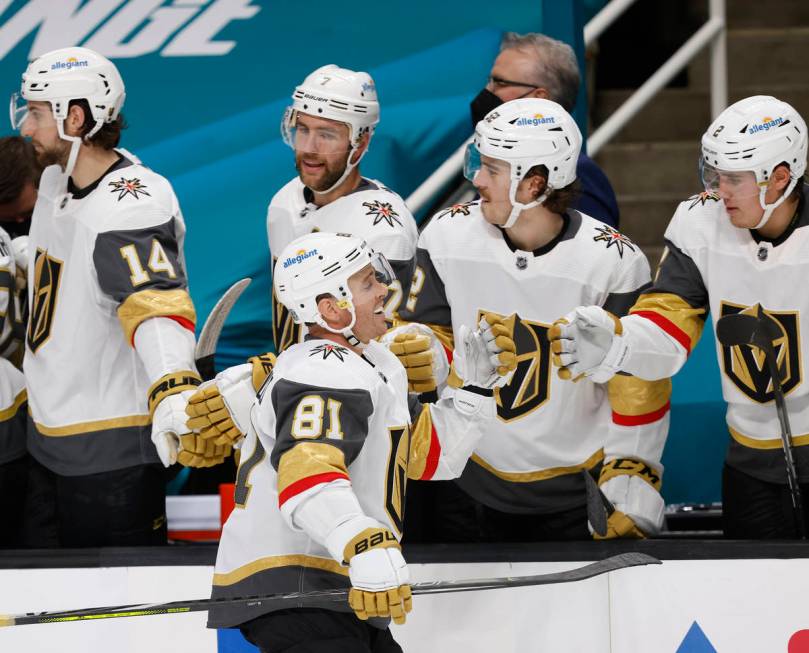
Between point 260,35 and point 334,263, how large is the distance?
2.48 metres

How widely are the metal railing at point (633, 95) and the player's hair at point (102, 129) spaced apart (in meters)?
1.35

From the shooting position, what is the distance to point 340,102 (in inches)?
157

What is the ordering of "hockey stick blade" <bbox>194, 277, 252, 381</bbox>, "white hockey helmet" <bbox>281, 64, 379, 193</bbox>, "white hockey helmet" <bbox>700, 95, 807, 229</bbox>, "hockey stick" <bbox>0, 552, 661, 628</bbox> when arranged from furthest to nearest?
"white hockey helmet" <bbox>281, 64, 379, 193</bbox>, "hockey stick blade" <bbox>194, 277, 252, 381</bbox>, "white hockey helmet" <bbox>700, 95, 807, 229</bbox>, "hockey stick" <bbox>0, 552, 661, 628</bbox>

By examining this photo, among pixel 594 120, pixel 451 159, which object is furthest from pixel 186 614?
pixel 594 120

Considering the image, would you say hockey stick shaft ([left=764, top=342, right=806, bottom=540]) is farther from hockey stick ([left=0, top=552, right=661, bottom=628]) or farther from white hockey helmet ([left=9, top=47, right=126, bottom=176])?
white hockey helmet ([left=9, top=47, right=126, bottom=176])

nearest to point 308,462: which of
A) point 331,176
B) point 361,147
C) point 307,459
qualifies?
point 307,459

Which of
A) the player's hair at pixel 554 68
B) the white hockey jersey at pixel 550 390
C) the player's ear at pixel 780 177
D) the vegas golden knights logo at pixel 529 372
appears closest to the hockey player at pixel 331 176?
the white hockey jersey at pixel 550 390

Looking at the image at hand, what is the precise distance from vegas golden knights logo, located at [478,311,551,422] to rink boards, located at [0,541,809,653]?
1.16ft

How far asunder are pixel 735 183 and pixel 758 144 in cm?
10

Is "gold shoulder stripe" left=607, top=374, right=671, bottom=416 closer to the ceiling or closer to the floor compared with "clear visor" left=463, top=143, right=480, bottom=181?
closer to the floor

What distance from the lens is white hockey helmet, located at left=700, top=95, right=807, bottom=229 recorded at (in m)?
3.51

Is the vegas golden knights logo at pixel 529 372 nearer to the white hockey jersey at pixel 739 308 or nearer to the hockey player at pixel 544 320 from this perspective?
the hockey player at pixel 544 320

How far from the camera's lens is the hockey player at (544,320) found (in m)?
3.66

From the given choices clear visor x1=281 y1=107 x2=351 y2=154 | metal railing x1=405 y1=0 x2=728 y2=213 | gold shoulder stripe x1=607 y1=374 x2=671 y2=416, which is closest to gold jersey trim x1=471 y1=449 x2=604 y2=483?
gold shoulder stripe x1=607 y1=374 x2=671 y2=416
